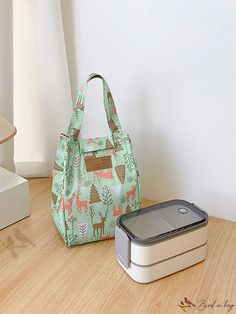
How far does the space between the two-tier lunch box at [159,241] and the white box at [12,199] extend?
0.27 metres

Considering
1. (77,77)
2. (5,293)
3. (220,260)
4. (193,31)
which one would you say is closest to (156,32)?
(193,31)

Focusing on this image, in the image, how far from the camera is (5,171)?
3.02 ft

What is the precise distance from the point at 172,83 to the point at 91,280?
0.45 metres

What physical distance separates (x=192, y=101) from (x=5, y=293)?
0.54m

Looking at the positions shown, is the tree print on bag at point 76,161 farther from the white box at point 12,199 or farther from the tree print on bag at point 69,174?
the white box at point 12,199

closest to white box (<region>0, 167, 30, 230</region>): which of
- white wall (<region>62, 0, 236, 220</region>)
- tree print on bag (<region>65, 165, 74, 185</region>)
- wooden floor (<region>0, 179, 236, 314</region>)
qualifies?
wooden floor (<region>0, 179, 236, 314</region>)

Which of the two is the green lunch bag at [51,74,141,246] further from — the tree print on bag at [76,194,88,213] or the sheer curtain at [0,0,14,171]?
the sheer curtain at [0,0,14,171]

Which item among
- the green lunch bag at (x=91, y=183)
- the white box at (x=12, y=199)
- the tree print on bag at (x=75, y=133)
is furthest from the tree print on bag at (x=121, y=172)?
the white box at (x=12, y=199)

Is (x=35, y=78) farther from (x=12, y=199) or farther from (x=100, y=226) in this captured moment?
(x=100, y=226)

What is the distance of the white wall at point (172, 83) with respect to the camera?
2.58 ft

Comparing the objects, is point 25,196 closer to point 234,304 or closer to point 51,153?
point 51,153

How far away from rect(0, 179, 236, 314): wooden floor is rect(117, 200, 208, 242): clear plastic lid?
0.31ft

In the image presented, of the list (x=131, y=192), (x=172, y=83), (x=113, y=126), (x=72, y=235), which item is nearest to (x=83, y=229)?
(x=72, y=235)

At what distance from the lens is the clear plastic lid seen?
2.26ft
